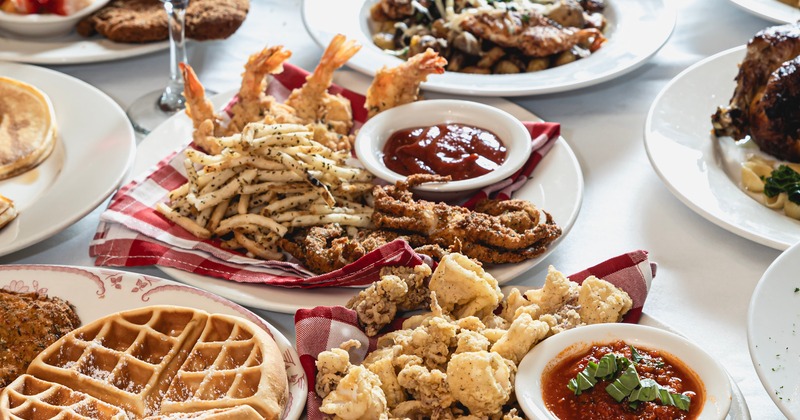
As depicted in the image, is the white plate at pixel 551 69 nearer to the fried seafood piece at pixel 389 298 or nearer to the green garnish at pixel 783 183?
the green garnish at pixel 783 183

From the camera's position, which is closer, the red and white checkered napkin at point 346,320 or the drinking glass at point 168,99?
the red and white checkered napkin at point 346,320

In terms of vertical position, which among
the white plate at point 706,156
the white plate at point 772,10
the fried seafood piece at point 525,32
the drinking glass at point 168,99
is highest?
the white plate at point 772,10

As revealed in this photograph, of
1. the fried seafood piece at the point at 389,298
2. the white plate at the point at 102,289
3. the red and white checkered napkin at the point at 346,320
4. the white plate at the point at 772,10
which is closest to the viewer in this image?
the red and white checkered napkin at the point at 346,320

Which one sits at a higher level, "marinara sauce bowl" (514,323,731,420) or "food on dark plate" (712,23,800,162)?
"food on dark plate" (712,23,800,162)

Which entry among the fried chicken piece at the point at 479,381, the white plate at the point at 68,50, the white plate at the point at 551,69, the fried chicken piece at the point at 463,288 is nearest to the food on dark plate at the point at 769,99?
the white plate at the point at 551,69

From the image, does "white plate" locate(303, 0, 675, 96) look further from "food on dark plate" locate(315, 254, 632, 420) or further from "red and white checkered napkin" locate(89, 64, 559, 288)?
"food on dark plate" locate(315, 254, 632, 420)

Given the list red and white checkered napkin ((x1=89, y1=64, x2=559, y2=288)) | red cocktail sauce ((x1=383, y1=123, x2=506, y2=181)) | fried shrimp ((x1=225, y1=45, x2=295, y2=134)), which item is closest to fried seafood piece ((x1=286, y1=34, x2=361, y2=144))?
fried shrimp ((x1=225, y1=45, x2=295, y2=134))

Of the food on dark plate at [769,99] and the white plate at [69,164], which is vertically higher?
the food on dark plate at [769,99]

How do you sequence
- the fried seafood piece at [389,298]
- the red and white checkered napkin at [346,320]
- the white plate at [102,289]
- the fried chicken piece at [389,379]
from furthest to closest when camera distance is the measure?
the white plate at [102,289] → the fried seafood piece at [389,298] → the red and white checkered napkin at [346,320] → the fried chicken piece at [389,379]
